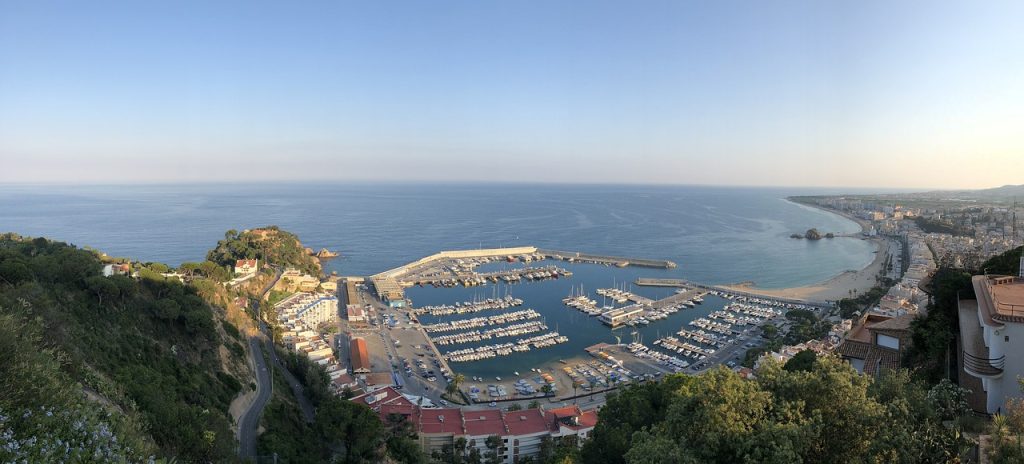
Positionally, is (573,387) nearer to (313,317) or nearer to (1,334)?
(313,317)

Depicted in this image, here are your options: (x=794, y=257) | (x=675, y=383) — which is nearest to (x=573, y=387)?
(x=675, y=383)

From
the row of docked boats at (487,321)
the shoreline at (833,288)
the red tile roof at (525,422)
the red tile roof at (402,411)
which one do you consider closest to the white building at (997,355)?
the red tile roof at (525,422)

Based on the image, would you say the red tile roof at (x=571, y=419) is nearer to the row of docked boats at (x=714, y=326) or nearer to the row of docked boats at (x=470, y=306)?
the row of docked boats at (x=714, y=326)

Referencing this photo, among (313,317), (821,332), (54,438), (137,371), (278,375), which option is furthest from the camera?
(313,317)

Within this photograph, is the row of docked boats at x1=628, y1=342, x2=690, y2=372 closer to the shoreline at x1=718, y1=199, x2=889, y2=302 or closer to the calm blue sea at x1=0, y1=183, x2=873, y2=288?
the shoreline at x1=718, y1=199, x2=889, y2=302

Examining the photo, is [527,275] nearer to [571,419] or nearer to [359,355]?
[359,355]

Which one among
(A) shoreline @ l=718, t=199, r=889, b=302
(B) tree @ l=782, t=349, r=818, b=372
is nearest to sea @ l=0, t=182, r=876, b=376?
(A) shoreline @ l=718, t=199, r=889, b=302
